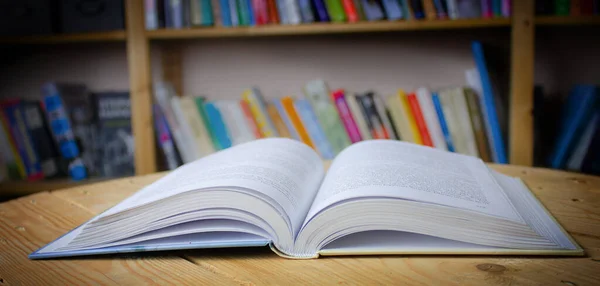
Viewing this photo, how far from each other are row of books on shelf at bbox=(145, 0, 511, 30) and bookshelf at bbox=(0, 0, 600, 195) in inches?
0.9

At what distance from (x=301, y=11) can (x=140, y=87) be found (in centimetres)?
55

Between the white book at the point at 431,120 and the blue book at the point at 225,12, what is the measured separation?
0.62 meters

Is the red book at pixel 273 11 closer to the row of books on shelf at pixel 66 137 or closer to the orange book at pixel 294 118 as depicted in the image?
the orange book at pixel 294 118

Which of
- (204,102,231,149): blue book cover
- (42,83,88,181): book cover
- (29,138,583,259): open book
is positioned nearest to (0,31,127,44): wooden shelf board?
(42,83,88,181): book cover

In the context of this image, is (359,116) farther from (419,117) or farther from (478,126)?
(478,126)

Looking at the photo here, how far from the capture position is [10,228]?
596mm

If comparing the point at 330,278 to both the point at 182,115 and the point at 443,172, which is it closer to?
the point at 443,172

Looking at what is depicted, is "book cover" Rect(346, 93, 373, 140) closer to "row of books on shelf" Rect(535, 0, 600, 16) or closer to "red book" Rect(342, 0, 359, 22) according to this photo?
"red book" Rect(342, 0, 359, 22)

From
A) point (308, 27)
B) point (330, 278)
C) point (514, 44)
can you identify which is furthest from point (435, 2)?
point (330, 278)

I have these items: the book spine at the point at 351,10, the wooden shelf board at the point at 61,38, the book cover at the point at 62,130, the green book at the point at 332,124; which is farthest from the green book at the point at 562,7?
the book cover at the point at 62,130

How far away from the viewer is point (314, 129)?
161cm

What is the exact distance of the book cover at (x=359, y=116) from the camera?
5.22 ft

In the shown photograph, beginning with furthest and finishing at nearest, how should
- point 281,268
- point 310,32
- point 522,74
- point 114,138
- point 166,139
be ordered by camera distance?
1. point 114,138
2. point 166,139
3. point 310,32
4. point 522,74
5. point 281,268

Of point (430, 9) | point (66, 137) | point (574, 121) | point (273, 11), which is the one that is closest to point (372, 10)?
point (430, 9)
